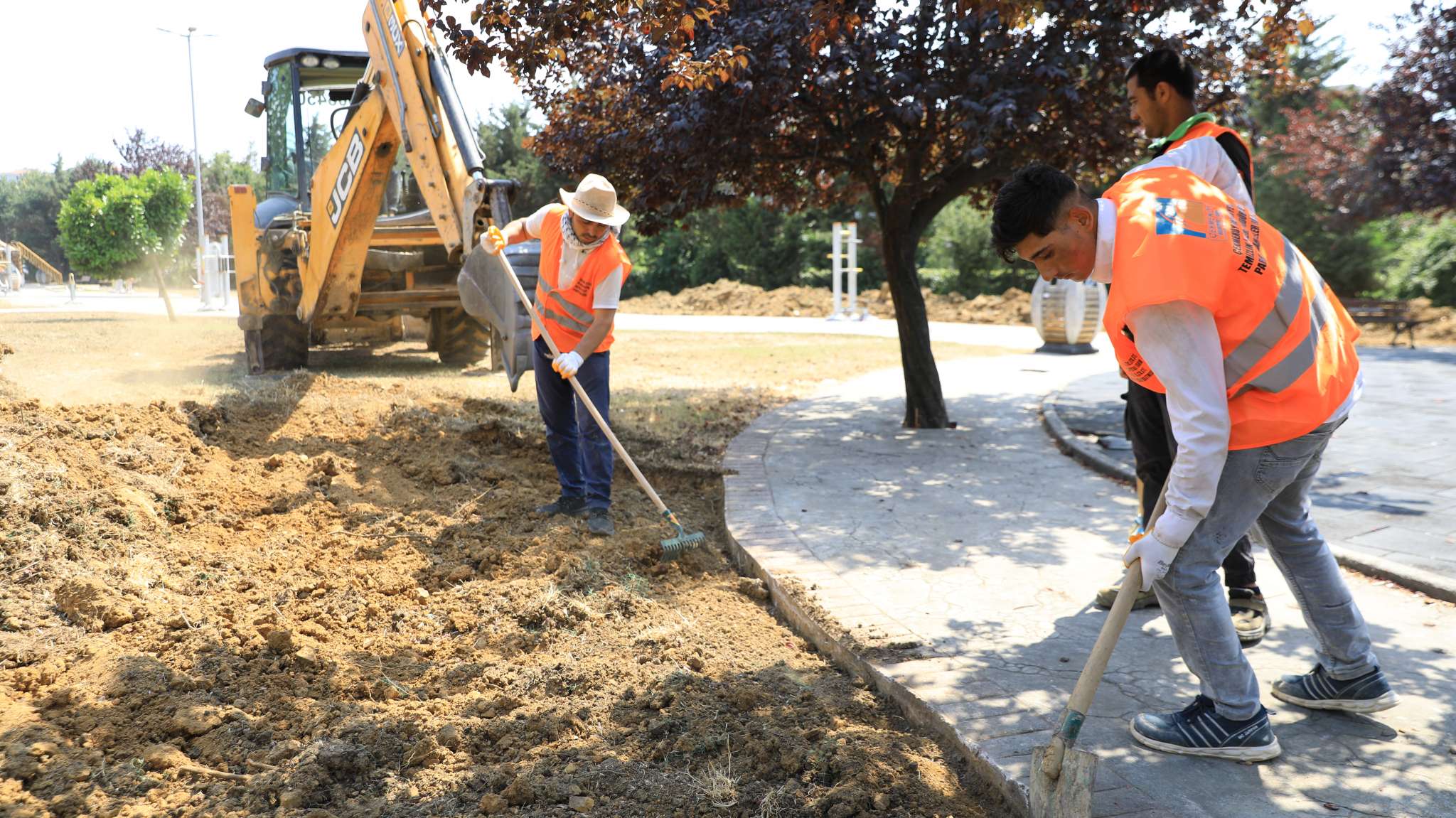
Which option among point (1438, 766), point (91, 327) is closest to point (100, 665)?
point (1438, 766)

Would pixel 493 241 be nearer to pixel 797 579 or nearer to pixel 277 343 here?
pixel 797 579

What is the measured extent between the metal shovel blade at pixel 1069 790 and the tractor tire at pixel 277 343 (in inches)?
365

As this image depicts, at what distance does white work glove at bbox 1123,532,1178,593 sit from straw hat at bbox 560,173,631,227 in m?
3.07

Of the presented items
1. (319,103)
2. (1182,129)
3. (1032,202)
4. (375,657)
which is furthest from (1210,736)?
(319,103)

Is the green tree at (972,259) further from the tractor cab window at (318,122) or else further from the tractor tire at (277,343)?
the tractor tire at (277,343)

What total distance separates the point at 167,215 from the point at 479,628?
69.8 ft

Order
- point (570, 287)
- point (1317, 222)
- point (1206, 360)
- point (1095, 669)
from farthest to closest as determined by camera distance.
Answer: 1. point (1317, 222)
2. point (570, 287)
3. point (1095, 669)
4. point (1206, 360)

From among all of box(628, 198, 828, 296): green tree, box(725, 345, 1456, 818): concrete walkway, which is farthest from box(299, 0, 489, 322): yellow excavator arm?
box(628, 198, 828, 296): green tree

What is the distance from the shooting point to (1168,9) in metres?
7.71

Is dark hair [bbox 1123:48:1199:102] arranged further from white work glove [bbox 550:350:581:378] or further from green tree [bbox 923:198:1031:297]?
green tree [bbox 923:198:1031:297]

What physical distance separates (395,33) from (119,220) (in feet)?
57.2

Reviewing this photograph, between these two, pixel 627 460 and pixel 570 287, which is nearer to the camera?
pixel 627 460

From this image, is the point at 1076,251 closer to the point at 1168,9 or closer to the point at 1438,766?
the point at 1438,766

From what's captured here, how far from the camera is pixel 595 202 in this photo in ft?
16.6
